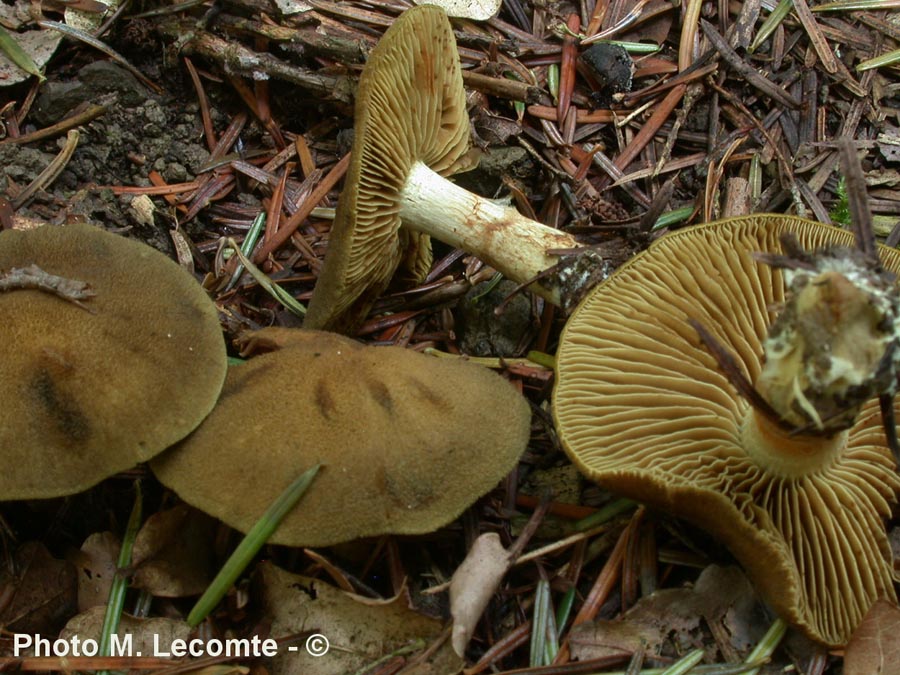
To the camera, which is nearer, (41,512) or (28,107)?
(41,512)

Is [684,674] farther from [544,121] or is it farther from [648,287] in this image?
[544,121]

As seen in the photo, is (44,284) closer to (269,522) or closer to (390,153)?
(269,522)

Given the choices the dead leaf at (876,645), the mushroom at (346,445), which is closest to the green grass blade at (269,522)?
the mushroom at (346,445)

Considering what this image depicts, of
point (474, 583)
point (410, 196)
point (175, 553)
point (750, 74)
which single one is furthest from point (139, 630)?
point (750, 74)

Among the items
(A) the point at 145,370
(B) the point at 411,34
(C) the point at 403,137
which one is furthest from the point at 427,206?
(A) the point at 145,370

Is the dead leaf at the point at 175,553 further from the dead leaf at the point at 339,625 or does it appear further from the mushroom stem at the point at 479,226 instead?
the mushroom stem at the point at 479,226
